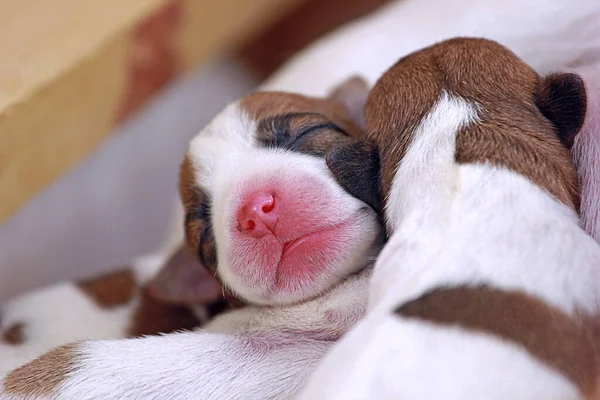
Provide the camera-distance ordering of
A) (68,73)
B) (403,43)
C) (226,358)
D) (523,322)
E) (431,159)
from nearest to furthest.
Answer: (523,322) < (431,159) < (226,358) < (68,73) < (403,43)

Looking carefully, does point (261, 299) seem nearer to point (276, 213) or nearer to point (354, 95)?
point (276, 213)

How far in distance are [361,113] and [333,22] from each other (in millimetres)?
1389

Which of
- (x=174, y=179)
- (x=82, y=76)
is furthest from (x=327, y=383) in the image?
(x=174, y=179)

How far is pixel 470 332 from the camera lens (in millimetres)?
896

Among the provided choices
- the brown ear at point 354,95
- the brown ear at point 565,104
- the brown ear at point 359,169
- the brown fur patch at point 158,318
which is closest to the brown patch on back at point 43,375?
the brown fur patch at point 158,318

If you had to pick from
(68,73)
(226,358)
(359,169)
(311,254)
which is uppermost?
(68,73)

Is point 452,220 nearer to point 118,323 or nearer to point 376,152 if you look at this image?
point 376,152

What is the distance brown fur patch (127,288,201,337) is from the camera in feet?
5.42

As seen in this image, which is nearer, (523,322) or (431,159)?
(523,322)

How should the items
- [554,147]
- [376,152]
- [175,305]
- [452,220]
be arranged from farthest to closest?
1. [175,305]
2. [376,152]
3. [554,147]
4. [452,220]

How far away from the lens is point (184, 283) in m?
1.62

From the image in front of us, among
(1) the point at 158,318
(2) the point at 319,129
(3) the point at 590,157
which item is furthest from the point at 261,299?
(3) the point at 590,157

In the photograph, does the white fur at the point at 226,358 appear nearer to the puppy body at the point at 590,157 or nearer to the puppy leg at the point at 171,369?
the puppy leg at the point at 171,369

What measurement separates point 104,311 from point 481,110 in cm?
99
